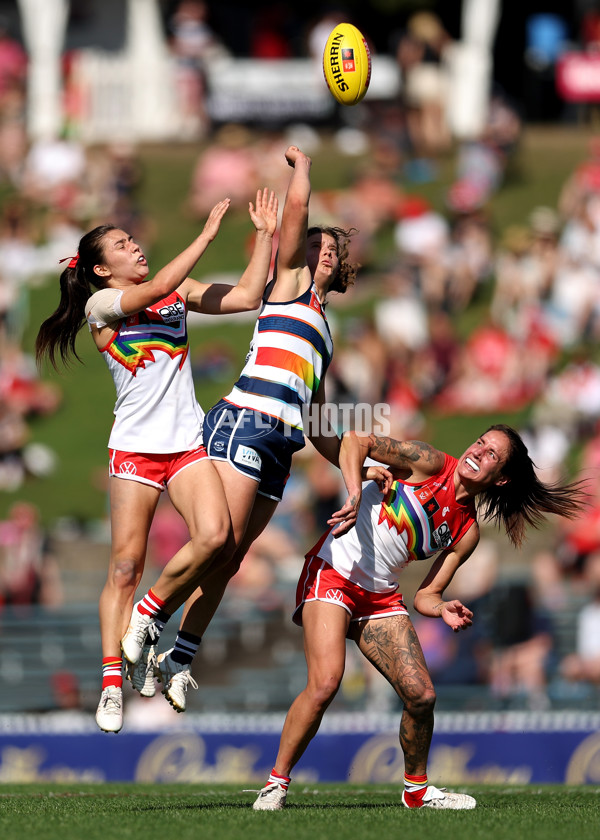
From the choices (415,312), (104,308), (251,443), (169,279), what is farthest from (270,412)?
(415,312)

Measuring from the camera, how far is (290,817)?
21.1 ft

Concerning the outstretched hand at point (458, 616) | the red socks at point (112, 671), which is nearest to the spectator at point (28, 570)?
the red socks at point (112, 671)

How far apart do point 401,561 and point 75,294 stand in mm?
2179

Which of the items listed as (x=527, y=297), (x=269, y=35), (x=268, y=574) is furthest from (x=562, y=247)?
(x=269, y=35)

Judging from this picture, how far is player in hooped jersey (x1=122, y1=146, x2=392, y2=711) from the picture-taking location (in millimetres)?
6805

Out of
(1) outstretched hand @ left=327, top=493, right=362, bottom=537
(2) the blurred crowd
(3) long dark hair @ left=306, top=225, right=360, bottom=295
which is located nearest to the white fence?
(2) the blurred crowd

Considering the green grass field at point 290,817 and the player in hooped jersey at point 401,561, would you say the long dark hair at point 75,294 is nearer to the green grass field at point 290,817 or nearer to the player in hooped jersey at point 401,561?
the player in hooped jersey at point 401,561

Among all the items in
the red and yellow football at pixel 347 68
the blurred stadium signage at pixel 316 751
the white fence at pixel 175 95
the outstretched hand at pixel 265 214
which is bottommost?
the blurred stadium signage at pixel 316 751

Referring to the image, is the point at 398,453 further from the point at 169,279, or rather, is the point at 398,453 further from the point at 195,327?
the point at 195,327

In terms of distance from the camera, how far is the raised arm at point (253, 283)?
701 cm

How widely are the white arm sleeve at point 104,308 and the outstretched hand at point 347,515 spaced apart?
57.0 inches

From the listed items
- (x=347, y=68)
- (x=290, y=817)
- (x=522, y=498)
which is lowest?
(x=290, y=817)

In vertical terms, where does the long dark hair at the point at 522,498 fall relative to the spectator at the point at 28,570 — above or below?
above

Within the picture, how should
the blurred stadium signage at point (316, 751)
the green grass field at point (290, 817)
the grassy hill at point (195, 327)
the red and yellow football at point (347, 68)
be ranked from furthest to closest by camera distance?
the grassy hill at point (195, 327) < the blurred stadium signage at point (316, 751) < the red and yellow football at point (347, 68) < the green grass field at point (290, 817)
